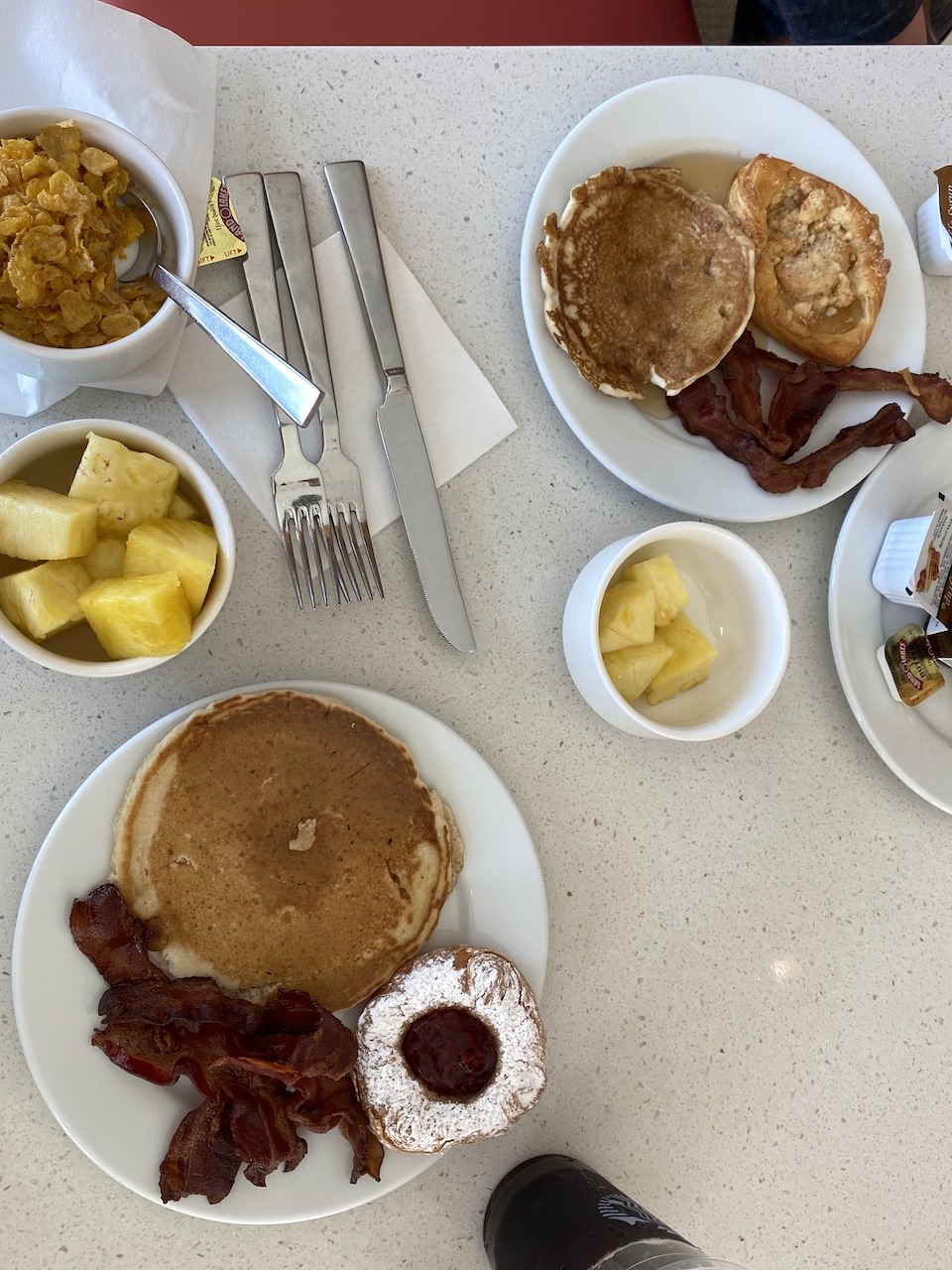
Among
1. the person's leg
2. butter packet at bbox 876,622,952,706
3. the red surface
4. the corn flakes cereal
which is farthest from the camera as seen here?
the person's leg

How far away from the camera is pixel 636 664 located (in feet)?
4.04

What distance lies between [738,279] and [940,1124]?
1275 millimetres

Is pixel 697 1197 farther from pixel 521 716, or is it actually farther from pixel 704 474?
pixel 704 474

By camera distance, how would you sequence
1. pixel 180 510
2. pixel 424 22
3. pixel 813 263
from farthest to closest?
pixel 424 22, pixel 813 263, pixel 180 510

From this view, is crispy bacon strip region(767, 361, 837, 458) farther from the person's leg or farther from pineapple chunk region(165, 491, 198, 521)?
the person's leg

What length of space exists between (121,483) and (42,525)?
10cm

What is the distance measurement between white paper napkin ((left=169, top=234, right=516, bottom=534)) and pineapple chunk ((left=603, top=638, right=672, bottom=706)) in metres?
0.35

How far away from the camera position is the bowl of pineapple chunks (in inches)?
40.3

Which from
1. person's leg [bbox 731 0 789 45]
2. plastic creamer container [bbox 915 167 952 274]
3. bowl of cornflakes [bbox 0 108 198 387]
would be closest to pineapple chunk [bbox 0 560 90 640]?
bowl of cornflakes [bbox 0 108 198 387]

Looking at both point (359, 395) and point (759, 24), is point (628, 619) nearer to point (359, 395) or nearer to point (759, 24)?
point (359, 395)

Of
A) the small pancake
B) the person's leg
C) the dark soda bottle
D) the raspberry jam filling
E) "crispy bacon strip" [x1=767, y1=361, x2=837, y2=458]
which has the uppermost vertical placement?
the person's leg

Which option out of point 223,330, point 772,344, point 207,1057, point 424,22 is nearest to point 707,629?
point 772,344

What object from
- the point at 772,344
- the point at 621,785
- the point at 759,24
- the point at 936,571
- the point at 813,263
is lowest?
the point at 621,785

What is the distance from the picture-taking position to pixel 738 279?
1273 mm
